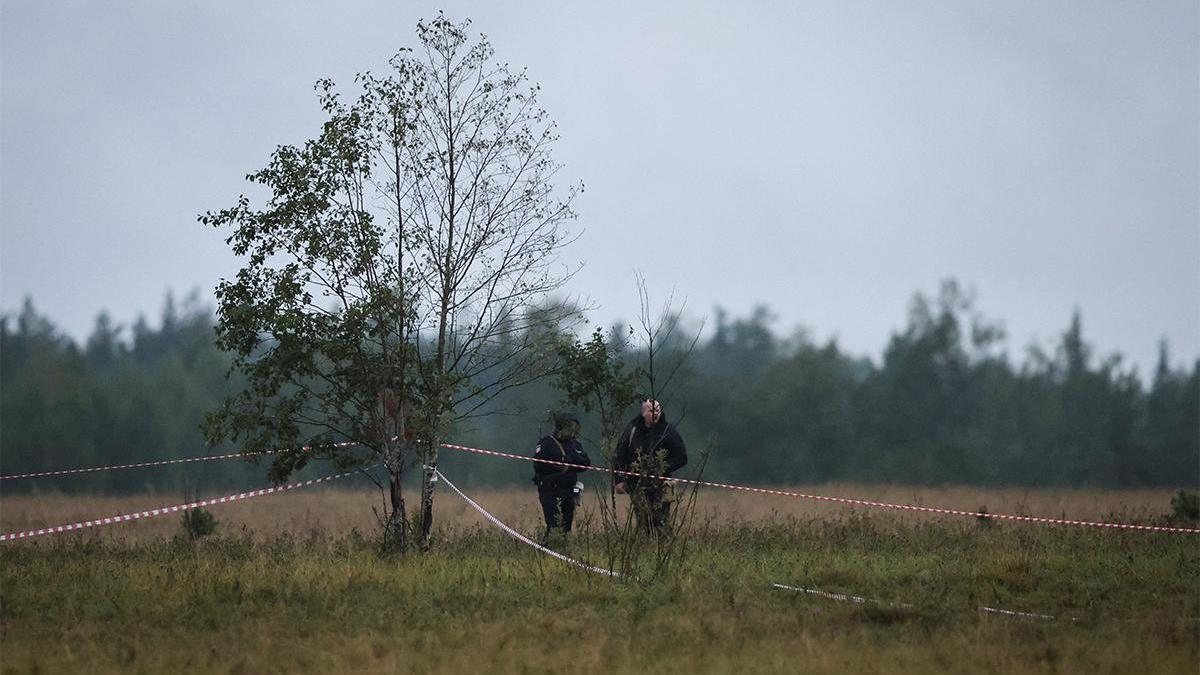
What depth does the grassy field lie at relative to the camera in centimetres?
1005

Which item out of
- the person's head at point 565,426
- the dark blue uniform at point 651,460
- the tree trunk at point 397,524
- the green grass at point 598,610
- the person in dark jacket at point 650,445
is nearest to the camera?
the green grass at point 598,610

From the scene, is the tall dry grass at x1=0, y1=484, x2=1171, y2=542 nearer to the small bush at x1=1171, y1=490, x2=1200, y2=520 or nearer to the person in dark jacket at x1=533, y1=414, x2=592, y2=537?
the small bush at x1=1171, y1=490, x2=1200, y2=520

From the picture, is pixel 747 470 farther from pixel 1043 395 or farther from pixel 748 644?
pixel 748 644

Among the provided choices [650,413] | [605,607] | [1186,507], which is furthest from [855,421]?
[605,607]

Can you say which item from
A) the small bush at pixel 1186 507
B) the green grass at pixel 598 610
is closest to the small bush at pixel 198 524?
the green grass at pixel 598 610

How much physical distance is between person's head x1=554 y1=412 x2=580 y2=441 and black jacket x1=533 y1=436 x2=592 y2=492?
9 centimetres

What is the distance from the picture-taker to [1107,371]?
208 feet

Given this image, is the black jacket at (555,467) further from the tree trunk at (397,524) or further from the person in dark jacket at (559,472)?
the tree trunk at (397,524)

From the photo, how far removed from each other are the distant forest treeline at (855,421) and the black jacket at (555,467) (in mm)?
36707

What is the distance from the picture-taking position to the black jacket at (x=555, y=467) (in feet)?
59.6

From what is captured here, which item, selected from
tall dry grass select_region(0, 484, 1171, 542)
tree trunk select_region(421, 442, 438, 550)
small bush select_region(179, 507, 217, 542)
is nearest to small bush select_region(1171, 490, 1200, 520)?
tall dry grass select_region(0, 484, 1171, 542)

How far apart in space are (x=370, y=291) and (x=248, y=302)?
139 cm

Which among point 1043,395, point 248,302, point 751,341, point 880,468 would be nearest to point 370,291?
point 248,302

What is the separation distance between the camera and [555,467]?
18.0 m
